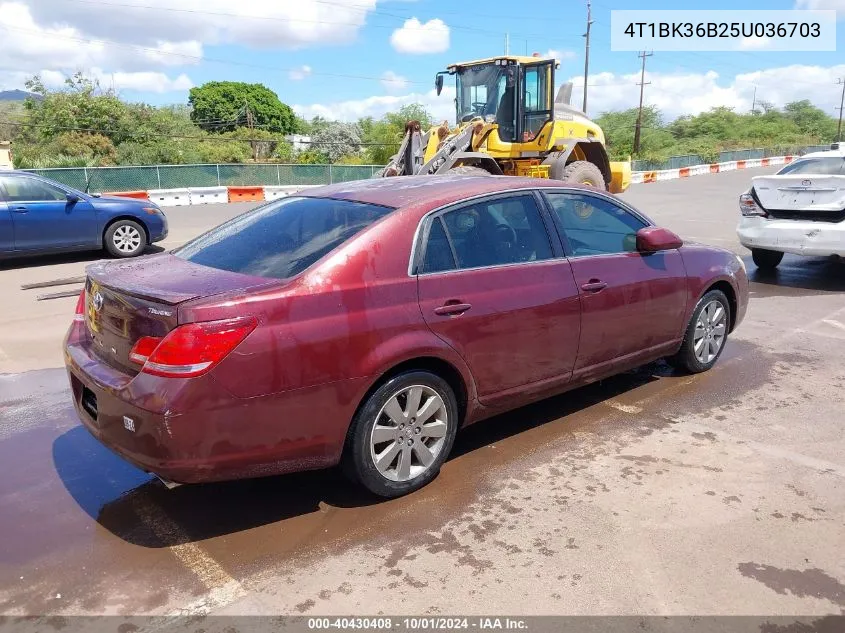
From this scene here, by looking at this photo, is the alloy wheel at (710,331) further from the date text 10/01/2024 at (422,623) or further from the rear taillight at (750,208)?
the rear taillight at (750,208)

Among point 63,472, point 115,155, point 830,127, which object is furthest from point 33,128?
point 830,127

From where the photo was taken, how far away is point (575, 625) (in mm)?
2662

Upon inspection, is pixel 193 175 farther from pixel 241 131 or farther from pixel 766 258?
pixel 241 131

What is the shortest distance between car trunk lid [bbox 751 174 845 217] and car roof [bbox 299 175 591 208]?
17.7ft

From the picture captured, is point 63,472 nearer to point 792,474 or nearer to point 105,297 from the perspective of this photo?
point 105,297

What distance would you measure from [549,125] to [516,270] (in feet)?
37.7

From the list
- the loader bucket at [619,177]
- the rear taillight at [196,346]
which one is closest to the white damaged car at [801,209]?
the loader bucket at [619,177]

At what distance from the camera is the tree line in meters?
44.9

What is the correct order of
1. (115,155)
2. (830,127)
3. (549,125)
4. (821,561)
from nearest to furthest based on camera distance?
(821,561), (549,125), (115,155), (830,127)

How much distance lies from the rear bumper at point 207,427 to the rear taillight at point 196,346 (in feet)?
0.15

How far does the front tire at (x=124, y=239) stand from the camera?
1103 centimetres

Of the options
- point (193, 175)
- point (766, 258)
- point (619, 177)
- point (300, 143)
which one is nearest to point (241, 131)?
point (300, 143)

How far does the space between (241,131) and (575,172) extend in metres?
68.6

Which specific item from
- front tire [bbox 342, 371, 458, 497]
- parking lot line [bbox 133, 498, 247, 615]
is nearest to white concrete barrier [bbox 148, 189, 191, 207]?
parking lot line [bbox 133, 498, 247, 615]
